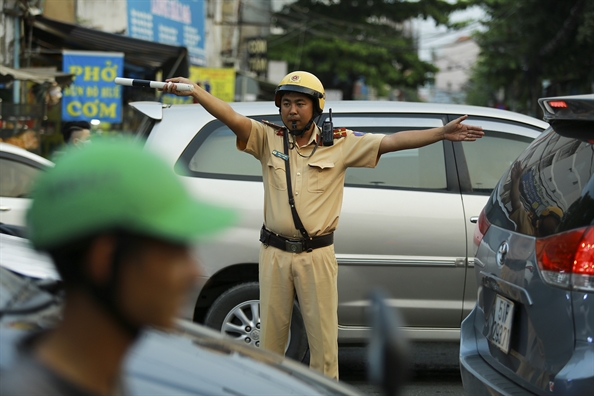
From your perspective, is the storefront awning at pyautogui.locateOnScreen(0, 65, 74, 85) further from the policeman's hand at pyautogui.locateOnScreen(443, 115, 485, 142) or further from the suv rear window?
the suv rear window

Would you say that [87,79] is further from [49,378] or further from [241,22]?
[241,22]

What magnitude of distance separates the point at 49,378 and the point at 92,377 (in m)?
0.07

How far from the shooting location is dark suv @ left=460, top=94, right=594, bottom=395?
9.29ft

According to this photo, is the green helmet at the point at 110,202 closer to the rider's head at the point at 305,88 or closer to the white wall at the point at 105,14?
the rider's head at the point at 305,88

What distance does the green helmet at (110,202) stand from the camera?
1.21 metres

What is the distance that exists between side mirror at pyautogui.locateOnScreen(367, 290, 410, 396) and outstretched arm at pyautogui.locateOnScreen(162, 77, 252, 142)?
2.56 meters

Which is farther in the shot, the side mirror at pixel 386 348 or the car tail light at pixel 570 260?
the car tail light at pixel 570 260

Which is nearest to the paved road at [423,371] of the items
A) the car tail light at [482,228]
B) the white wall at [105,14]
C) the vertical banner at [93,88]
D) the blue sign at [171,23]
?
the car tail light at [482,228]

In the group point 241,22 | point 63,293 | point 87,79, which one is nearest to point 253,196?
point 63,293

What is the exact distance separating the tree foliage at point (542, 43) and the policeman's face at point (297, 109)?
18.8m

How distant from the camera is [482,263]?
3.54 meters

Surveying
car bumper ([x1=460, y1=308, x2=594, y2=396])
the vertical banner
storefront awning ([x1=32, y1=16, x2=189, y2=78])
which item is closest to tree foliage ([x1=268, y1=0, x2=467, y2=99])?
storefront awning ([x1=32, y1=16, x2=189, y2=78])

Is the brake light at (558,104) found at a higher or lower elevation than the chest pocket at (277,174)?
higher

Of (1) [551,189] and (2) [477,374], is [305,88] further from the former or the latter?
(2) [477,374]
